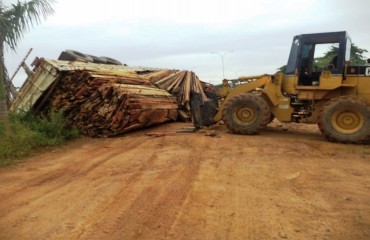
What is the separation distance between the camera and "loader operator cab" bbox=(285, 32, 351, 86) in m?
11.3

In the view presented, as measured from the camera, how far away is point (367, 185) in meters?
6.65

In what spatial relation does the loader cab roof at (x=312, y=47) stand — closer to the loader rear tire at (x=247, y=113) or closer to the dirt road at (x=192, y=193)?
the loader rear tire at (x=247, y=113)

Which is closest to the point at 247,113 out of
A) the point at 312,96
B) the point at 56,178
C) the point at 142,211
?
the point at 312,96

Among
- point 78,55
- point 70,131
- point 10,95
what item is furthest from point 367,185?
point 78,55

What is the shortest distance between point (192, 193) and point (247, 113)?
6345 mm

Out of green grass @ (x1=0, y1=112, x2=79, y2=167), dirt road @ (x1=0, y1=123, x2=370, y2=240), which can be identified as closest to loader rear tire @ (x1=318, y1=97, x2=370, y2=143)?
dirt road @ (x1=0, y1=123, x2=370, y2=240)

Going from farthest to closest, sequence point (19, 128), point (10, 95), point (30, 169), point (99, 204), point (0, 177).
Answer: point (10, 95) → point (19, 128) → point (30, 169) → point (0, 177) → point (99, 204)

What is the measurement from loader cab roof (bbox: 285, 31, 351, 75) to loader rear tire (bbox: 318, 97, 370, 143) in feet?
3.37

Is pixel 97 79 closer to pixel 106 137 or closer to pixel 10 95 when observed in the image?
pixel 106 137

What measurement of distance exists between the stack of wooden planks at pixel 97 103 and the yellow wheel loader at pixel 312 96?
8.74 ft

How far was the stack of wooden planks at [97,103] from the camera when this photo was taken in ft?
40.0

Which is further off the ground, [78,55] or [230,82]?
[78,55]

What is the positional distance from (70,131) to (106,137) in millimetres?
1003

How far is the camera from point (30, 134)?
421 inches
